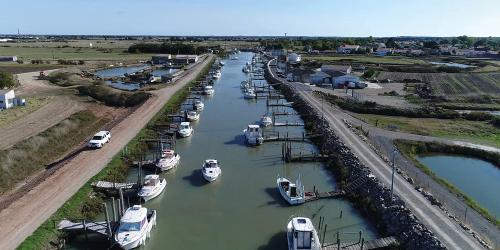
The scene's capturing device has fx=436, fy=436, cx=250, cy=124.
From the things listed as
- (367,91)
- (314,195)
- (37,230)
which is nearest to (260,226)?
(314,195)

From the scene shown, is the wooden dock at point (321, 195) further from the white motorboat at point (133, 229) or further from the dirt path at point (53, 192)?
the dirt path at point (53, 192)

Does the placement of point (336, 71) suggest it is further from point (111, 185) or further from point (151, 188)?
point (111, 185)

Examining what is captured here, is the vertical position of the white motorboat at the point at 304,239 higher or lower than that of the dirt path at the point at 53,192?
lower

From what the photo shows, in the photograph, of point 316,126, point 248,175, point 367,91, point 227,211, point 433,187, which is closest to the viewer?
point 227,211

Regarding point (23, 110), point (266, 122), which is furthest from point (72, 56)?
point (266, 122)

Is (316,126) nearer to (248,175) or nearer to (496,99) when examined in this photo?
(248,175)

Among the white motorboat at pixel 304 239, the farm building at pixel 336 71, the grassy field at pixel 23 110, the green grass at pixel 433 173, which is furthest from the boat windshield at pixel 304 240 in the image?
the farm building at pixel 336 71

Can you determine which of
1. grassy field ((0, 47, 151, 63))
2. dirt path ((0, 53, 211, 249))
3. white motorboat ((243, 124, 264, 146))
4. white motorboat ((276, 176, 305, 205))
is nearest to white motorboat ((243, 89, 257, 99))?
white motorboat ((243, 124, 264, 146))
